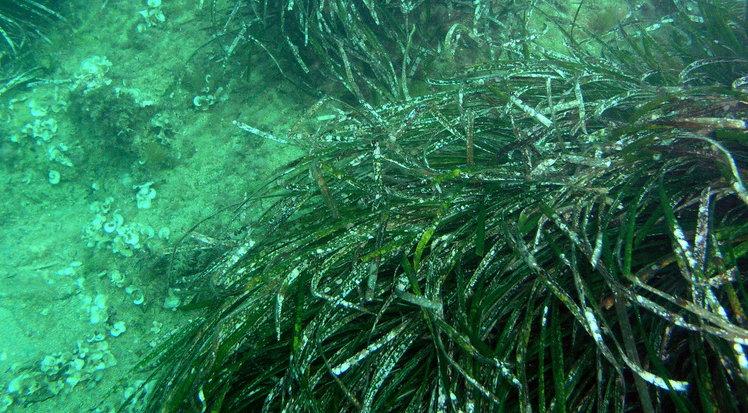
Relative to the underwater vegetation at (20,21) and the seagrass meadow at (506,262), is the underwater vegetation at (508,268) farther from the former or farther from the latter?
the underwater vegetation at (20,21)

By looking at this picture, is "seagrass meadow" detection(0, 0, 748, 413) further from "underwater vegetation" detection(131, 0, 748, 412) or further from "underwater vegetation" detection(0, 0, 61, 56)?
"underwater vegetation" detection(0, 0, 61, 56)

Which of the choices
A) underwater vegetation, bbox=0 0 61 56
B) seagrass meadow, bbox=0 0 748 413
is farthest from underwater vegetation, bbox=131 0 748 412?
underwater vegetation, bbox=0 0 61 56

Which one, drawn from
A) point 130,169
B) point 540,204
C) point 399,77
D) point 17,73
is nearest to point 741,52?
point 540,204

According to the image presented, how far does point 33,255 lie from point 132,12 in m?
2.27

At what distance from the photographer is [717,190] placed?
1.53m

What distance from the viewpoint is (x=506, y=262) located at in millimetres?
1755

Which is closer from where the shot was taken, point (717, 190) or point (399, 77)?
point (717, 190)

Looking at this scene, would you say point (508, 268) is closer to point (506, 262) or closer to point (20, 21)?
point (506, 262)

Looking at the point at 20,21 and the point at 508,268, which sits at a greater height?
the point at 20,21

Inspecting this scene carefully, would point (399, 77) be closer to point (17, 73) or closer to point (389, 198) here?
point (389, 198)

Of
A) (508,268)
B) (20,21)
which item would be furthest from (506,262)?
(20,21)

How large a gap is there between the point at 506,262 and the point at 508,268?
0.13 ft

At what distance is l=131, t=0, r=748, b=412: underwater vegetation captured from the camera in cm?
144

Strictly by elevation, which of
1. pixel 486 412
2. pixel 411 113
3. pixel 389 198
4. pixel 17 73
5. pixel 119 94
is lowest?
pixel 486 412
